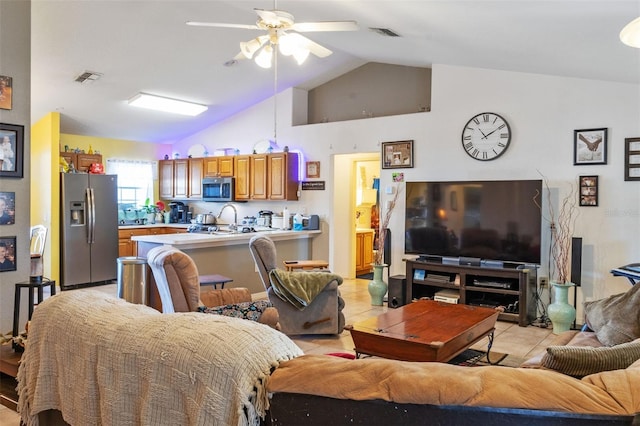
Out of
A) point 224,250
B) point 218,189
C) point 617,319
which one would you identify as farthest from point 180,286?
point 218,189

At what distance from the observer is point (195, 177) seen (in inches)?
339

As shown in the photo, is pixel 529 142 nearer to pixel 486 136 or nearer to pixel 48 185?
pixel 486 136

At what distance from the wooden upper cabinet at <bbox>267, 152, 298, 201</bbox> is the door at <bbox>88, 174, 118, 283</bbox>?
8.21 feet

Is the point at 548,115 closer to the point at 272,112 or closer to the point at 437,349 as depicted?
the point at 437,349

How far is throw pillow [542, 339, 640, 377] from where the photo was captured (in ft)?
5.46

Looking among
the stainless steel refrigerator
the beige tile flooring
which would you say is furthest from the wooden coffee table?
the stainless steel refrigerator

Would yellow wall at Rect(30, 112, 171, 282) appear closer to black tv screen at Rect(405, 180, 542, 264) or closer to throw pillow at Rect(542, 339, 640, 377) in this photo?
black tv screen at Rect(405, 180, 542, 264)

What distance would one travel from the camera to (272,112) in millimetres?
7871

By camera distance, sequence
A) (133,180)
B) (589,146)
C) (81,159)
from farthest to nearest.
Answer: (133,180), (81,159), (589,146)

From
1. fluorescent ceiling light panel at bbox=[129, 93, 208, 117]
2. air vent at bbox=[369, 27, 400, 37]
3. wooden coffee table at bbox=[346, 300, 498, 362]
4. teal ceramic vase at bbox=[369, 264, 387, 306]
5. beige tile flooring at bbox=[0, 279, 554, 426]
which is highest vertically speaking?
air vent at bbox=[369, 27, 400, 37]

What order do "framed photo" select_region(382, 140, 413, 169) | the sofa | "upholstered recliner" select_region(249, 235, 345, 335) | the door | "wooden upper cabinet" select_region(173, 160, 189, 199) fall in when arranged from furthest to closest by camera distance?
"wooden upper cabinet" select_region(173, 160, 189, 199), the door, "framed photo" select_region(382, 140, 413, 169), "upholstered recliner" select_region(249, 235, 345, 335), the sofa

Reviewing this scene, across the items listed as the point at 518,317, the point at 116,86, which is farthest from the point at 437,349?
the point at 116,86

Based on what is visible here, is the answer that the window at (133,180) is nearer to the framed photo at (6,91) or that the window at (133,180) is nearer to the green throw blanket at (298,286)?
the framed photo at (6,91)

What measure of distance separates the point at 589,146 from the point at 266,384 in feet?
16.0
